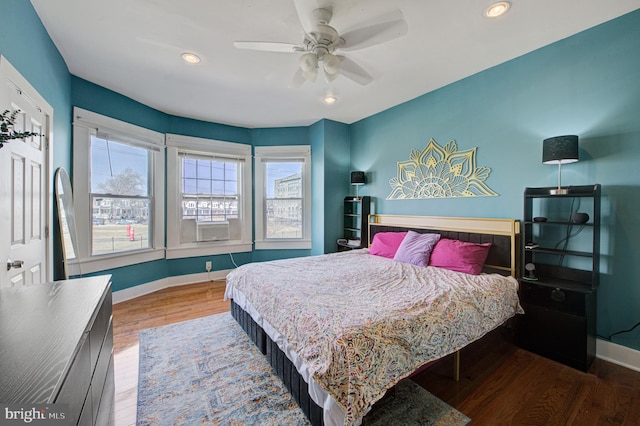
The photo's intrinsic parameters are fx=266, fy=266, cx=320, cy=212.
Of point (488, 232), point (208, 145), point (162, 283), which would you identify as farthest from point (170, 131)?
point (488, 232)

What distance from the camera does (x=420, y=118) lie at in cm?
366

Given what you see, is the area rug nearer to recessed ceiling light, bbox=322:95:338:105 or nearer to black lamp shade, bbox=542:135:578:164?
black lamp shade, bbox=542:135:578:164

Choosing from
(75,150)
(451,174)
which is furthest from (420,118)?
(75,150)

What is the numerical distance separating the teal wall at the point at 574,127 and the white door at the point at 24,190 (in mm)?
3929

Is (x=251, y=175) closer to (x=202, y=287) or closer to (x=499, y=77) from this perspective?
(x=202, y=287)

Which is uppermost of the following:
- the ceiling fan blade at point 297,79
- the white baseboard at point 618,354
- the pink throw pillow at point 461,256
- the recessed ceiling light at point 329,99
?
the recessed ceiling light at point 329,99

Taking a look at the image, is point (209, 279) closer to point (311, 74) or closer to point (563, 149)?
point (311, 74)

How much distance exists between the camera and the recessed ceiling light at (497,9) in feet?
6.52

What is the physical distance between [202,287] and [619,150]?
16.8ft

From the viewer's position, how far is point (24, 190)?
1.95 metres

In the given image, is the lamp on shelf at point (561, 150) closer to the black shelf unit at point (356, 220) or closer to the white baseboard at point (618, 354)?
the white baseboard at point (618, 354)

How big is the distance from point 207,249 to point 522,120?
4.70 m

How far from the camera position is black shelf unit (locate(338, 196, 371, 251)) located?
4.39 m

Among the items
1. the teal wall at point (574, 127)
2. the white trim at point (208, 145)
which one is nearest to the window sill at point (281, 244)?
the white trim at point (208, 145)
